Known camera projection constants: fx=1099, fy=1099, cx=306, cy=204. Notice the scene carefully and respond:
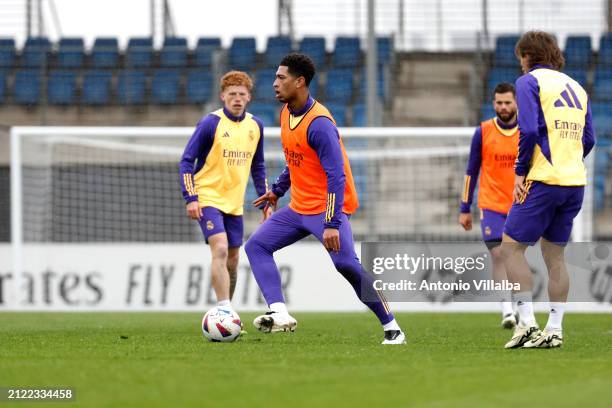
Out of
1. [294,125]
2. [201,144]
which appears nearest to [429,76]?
[201,144]

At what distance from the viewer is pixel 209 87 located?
1942cm

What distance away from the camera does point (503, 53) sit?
1925cm

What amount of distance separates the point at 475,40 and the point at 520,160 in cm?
1195

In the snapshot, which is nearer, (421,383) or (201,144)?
(421,383)

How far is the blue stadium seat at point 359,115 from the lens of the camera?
61.2 feet

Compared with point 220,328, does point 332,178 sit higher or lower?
higher

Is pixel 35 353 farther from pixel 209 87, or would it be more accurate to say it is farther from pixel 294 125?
pixel 209 87

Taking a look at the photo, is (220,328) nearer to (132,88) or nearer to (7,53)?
(132,88)

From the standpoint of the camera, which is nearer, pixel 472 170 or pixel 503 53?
pixel 472 170

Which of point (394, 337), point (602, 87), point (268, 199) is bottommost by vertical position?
point (394, 337)

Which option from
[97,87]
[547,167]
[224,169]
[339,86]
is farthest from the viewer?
[97,87]

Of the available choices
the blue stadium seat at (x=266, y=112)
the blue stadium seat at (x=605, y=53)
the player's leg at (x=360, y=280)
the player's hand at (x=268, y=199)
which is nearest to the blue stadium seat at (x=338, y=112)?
the blue stadium seat at (x=266, y=112)

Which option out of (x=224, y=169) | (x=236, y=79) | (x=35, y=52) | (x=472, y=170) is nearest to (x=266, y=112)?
(x=35, y=52)

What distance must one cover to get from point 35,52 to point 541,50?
14057 mm
